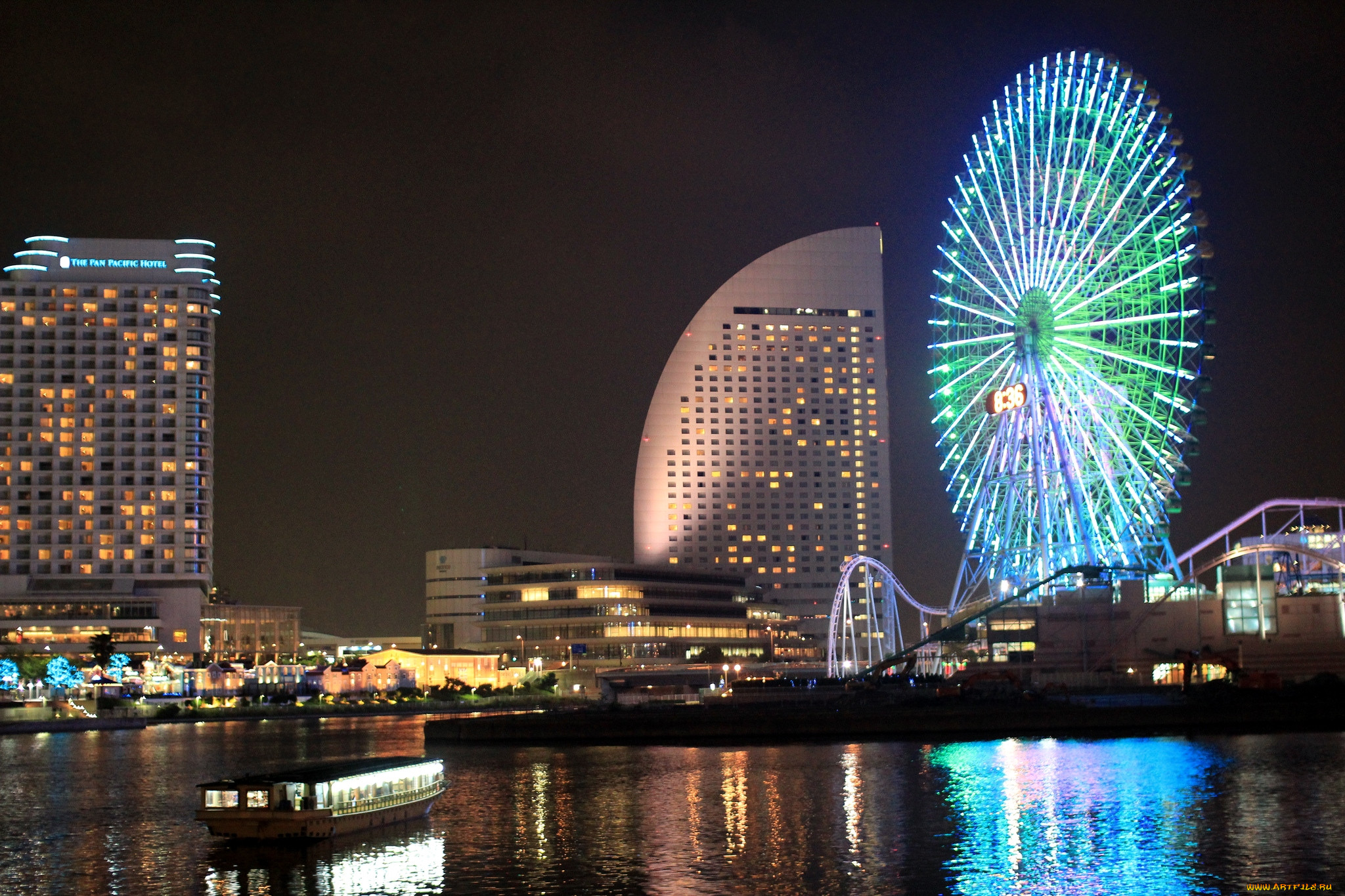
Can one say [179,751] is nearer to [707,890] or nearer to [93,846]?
[93,846]

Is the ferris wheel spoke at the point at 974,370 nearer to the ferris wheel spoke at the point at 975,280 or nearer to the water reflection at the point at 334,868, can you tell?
the ferris wheel spoke at the point at 975,280

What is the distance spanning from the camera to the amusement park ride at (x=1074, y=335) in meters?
84.8

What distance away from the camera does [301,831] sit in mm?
39375

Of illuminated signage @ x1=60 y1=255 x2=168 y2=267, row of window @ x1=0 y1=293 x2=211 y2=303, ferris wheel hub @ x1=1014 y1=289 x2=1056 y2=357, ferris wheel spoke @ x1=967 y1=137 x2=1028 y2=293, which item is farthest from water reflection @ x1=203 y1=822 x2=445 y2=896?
illuminated signage @ x1=60 y1=255 x2=168 y2=267

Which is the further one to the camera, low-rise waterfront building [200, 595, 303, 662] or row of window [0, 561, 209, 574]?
low-rise waterfront building [200, 595, 303, 662]

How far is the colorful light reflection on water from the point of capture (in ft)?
109

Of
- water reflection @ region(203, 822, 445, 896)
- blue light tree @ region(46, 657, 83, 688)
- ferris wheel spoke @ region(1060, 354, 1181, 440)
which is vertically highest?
ferris wheel spoke @ region(1060, 354, 1181, 440)

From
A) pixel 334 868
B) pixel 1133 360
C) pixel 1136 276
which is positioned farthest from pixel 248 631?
pixel 334 868

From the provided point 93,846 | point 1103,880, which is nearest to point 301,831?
point 93,846

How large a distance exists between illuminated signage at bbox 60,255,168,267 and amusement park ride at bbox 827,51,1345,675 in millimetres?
103182

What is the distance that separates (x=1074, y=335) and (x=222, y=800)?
212 feet

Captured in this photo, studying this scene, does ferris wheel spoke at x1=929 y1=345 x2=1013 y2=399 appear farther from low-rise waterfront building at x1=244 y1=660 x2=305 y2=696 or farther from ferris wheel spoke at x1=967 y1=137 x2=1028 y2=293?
low-rise waterfront building at x1=244 y1=660 x2=305 y2=696

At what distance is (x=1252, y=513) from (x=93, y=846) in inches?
3219

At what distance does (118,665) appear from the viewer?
13625cm
